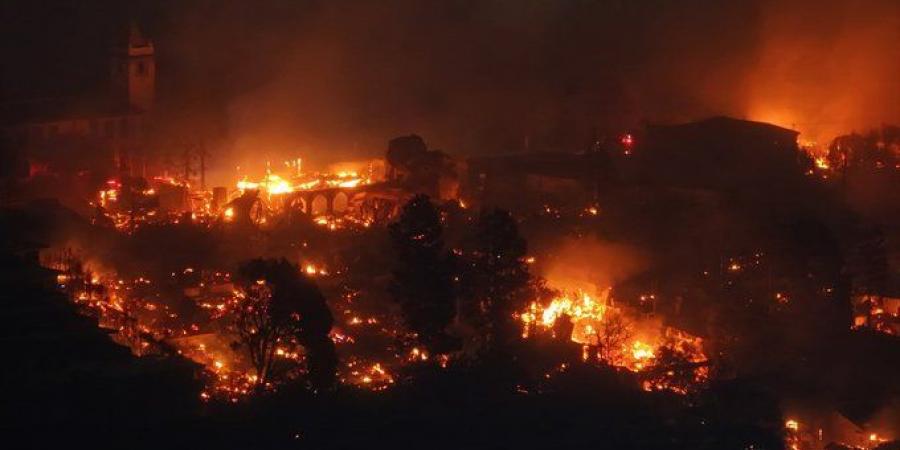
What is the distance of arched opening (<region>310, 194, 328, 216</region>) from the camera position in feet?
81.3

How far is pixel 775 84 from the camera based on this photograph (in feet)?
112

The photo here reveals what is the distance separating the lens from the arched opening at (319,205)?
81.3 feet

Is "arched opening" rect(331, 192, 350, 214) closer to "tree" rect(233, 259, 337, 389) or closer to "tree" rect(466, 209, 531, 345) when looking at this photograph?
"tree" rect(466, 209, 531, 345)

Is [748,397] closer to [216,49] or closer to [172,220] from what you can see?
[172,220]

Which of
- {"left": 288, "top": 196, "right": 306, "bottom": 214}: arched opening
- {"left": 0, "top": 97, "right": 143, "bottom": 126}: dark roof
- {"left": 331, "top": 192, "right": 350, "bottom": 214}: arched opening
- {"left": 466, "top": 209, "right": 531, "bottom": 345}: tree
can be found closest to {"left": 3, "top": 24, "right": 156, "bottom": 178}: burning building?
{"left": 0, "top": 97, "right": 143, "bottom": 126}: dark roof

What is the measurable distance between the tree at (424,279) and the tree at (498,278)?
96 centimetres

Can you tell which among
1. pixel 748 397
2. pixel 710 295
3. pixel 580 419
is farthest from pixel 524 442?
pixel 710 295

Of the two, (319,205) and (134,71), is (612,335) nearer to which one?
(319,205)

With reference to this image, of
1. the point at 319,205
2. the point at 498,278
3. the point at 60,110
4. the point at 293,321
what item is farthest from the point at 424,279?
the point at 60,110

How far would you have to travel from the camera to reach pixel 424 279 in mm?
15055

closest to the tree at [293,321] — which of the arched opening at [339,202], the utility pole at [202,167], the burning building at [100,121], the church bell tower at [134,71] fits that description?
the arched opening at [339,202]

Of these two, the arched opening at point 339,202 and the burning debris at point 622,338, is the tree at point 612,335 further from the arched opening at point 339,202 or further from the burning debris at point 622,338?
the arched opening at point 339,202

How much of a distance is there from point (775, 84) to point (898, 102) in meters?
3.17

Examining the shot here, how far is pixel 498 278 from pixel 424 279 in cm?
134
